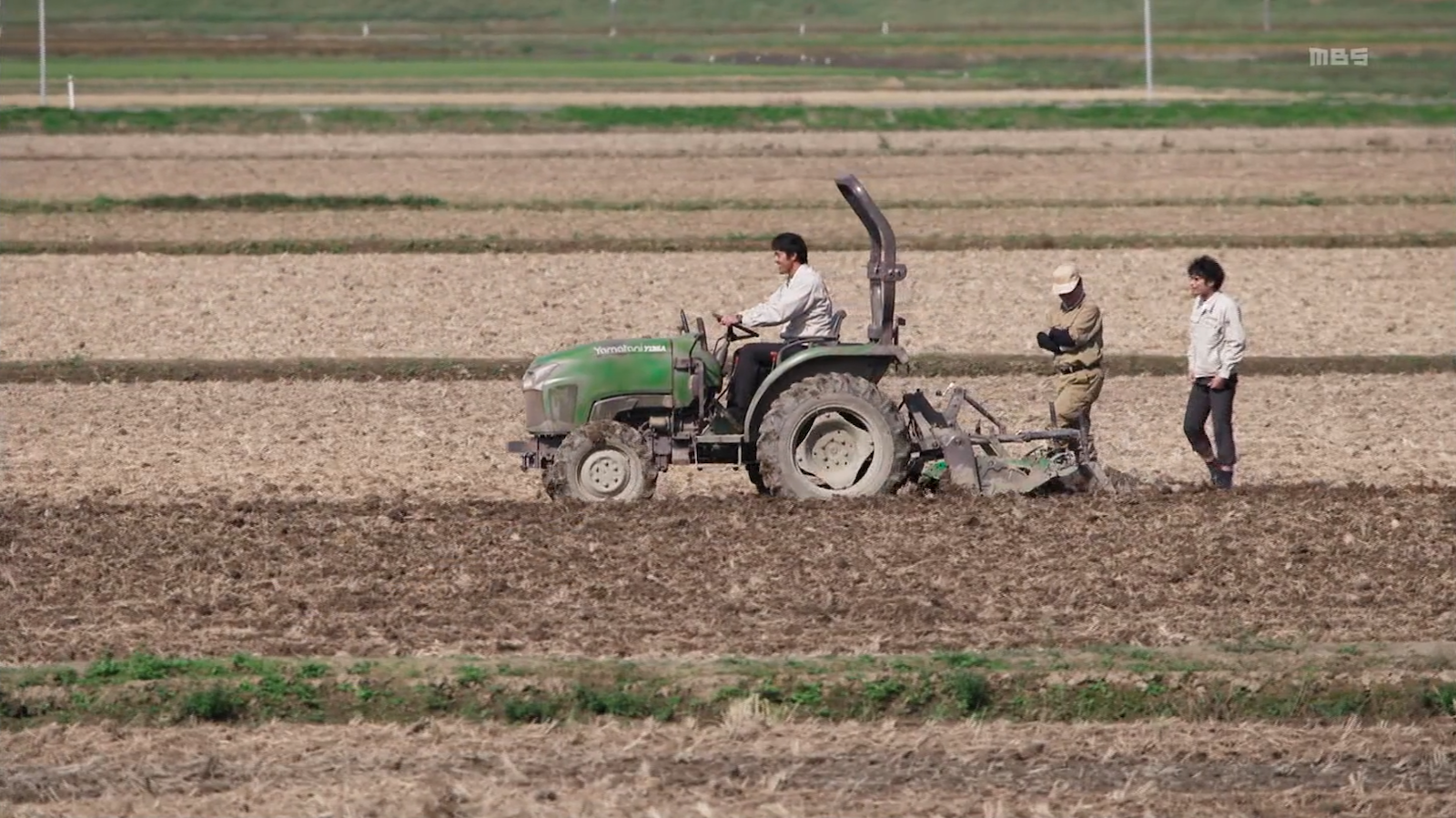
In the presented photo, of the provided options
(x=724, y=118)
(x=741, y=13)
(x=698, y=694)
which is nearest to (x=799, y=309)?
(x=698, y=694)

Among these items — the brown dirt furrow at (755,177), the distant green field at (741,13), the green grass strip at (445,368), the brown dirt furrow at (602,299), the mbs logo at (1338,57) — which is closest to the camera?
the green grass strip at (445,368)

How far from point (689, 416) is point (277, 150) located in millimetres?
29294

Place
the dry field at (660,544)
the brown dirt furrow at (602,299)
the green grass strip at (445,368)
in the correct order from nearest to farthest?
the dry field at (660,544) < the green grass strip at (445,368) < the brown dirt furrow at (602,299)

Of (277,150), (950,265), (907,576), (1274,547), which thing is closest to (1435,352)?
(950,265)

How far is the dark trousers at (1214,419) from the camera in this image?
42.1ft

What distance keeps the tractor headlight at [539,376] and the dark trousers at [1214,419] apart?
3.63 meters

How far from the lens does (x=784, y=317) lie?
12.1m

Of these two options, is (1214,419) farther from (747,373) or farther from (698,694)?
(698,694)

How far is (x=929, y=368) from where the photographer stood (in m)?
18.0

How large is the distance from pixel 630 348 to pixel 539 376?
0.55 meters

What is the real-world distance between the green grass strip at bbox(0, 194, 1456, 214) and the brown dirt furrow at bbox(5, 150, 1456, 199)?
2.13 feet

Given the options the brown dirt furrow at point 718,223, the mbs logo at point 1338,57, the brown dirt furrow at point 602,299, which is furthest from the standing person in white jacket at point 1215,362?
the mbs logo at point 1338,57

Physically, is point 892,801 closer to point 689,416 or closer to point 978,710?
point 978,710

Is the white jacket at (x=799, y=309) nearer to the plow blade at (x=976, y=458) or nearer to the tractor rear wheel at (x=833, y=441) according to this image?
the tractor rear wheel at (x=833, y=441)
